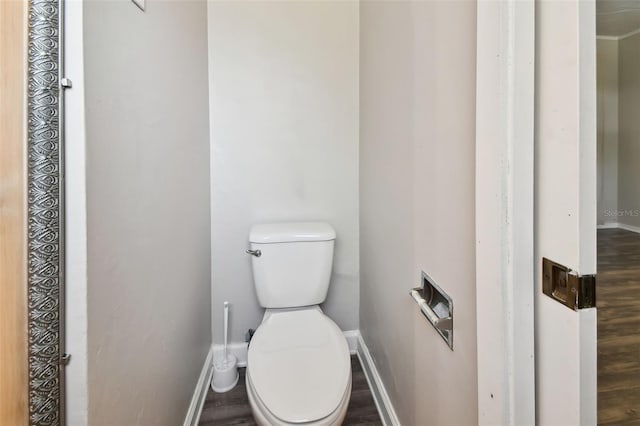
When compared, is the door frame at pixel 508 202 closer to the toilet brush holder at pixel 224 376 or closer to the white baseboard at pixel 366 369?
the white baseboard at pixel 366 369

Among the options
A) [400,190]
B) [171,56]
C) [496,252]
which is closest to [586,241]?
[496,252]

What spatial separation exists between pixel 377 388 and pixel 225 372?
74 centimetres

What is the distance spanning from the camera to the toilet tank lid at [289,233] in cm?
140

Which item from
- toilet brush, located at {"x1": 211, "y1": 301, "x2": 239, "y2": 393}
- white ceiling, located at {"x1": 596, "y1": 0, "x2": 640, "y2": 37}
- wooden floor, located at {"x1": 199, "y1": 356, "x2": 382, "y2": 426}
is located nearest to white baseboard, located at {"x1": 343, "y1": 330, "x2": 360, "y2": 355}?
wooden floor, located at {"x1": 199, "y1": 356, "x2": 382, "y2": 426}

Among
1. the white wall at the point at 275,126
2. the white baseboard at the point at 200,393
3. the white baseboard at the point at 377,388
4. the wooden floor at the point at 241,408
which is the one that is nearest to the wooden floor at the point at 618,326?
the white baseboard at the point at 377,388

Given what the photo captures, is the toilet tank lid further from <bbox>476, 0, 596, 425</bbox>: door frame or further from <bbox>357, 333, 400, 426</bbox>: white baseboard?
<bbox>476, 0, 596, 425</bbox>: door frame

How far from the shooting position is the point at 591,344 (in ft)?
→ 1.44

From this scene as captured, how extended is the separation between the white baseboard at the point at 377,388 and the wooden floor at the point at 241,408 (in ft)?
0.12

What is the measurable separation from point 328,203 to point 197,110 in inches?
30.8

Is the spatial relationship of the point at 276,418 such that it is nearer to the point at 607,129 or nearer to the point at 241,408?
the point at 241,408

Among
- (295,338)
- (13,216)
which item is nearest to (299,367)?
(295,338)

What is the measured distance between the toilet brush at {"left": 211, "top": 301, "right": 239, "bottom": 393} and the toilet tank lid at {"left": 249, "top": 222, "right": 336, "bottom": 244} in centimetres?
44

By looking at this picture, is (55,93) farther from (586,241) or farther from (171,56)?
(586,241)

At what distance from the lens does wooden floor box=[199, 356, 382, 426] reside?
1.29 metres
